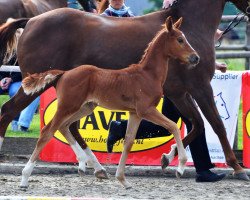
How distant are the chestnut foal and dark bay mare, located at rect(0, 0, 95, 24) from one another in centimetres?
418

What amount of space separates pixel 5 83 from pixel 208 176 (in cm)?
379

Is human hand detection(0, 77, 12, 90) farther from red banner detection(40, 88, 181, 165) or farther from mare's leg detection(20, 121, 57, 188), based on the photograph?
mare's leg detection(20, 121, 57, 188)

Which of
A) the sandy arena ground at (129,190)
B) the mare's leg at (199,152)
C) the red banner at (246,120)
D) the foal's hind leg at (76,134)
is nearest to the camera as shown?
the sandy arena ground at (129,190)

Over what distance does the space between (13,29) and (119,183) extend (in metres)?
1.92

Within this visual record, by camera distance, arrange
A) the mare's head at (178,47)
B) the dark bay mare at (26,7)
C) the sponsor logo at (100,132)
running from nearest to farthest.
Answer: the mare's head at (178,47) < the sponsor logo at (100,132) < the dark bay mare at (26,7)

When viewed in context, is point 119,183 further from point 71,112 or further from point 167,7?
point 167,7

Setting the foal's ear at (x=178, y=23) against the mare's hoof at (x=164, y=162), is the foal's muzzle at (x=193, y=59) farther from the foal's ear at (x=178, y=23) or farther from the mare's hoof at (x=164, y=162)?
the mare's hoof at (x=164, y=162)

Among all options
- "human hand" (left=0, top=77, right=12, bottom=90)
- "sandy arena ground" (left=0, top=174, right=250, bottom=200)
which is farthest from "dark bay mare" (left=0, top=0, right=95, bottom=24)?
"sandy arena ground" (left=0, top=174, right=250, bottom=200)

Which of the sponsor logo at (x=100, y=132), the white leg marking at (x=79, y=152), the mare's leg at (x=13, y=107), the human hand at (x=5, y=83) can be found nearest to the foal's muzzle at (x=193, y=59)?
the white leg marking at (x=79, y=152)

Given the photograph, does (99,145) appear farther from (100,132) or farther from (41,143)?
(41,143)

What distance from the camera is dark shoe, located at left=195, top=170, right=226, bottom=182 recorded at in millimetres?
8882

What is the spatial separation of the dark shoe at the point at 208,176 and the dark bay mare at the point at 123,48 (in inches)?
6.4

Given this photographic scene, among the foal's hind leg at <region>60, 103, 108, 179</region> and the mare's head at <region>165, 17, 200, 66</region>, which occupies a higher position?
the mare's head at <region>165, 17, 200, 66</region>

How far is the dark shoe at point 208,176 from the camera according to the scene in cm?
888
